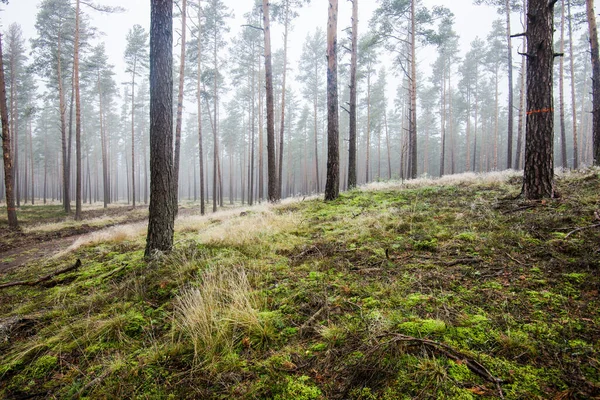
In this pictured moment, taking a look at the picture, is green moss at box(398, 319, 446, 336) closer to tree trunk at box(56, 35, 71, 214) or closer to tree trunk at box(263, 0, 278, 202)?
tree trunk at box(263, 0, 278, 202)

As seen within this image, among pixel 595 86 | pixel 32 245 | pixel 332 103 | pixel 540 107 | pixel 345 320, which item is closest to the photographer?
pixel 345 320

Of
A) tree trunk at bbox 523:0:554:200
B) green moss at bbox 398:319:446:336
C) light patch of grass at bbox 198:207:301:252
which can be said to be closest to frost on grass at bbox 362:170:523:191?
tree trunk at bbox 523:0:554:200

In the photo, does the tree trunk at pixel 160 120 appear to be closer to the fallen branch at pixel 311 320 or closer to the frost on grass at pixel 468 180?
the fallen branch at pixel 311 320

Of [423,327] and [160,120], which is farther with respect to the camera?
[160,120]

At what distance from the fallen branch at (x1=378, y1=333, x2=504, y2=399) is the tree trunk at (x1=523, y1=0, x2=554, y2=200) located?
199 inches

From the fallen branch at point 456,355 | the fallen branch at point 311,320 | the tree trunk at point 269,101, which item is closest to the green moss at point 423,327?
the fallen branch at point 456,355

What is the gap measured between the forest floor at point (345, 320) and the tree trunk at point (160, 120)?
0.73 meters

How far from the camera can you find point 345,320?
2.36 metres

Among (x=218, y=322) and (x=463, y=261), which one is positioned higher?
(x=463, y=261)

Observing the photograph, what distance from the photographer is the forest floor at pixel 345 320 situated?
172 centimetres

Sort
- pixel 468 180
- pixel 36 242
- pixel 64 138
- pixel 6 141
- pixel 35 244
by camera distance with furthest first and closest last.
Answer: pixel 64 138 < pixel 6 141 < pixel 36 242 < pixel 35 244 < pixel 468 180

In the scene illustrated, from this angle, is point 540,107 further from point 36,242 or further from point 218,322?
point 36,242

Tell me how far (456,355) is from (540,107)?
19.4 ft

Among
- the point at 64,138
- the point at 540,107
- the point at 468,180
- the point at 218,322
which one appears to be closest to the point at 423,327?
the point at 218,322
